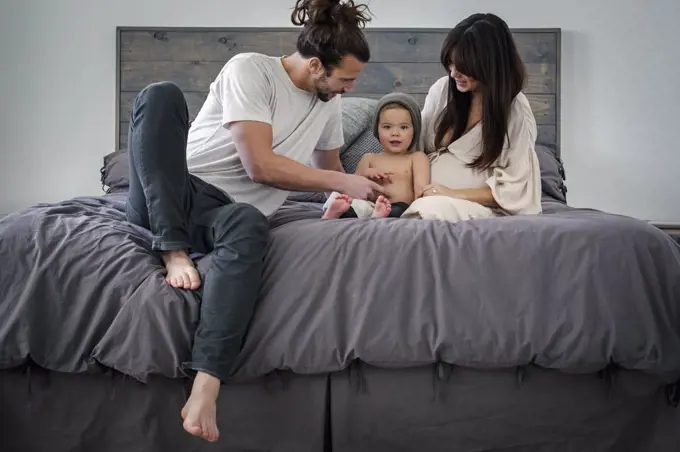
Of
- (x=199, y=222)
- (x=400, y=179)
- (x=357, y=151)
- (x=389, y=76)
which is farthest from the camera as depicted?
(x=389, y=76)

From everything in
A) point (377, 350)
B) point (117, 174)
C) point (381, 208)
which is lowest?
point (377, 350)

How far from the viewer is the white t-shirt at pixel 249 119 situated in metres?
1.56

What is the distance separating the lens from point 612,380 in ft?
4.24

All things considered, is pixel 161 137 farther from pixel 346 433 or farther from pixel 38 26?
pixel 38 26

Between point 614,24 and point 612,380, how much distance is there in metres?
2.27

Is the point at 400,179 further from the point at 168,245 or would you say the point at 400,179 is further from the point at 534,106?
the point at 534,106

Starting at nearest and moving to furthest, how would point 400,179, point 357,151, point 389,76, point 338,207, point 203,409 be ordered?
1. point 203,409
2. point 338,207
3. point 400,179
4. point 357,151
5. point 389,76

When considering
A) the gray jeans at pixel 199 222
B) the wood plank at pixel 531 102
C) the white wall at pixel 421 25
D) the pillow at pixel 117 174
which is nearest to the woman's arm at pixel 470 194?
the gray jeans at pixel 199 222

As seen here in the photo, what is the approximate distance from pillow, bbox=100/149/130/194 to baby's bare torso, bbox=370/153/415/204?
104 cm

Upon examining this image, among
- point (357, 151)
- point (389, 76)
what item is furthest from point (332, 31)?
point (389, 76)

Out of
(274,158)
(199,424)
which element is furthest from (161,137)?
(199,424)

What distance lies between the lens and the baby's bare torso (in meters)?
1.88

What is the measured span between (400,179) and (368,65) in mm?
1316

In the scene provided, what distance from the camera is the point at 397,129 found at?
75.6 inches
